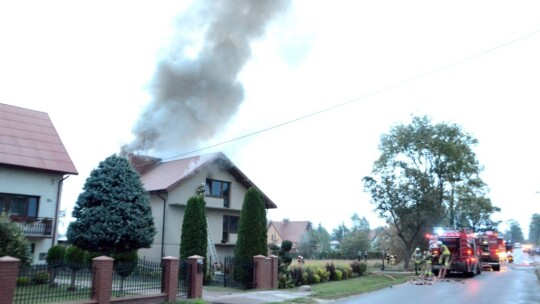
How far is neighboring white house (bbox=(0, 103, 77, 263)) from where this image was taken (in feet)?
75.7

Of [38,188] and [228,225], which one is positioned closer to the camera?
[38,188]

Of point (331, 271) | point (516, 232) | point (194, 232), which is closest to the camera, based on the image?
point (194, 232)

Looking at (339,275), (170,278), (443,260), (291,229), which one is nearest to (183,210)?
(339,275)

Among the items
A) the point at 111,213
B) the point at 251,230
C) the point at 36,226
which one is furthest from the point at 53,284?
the point at 36,226

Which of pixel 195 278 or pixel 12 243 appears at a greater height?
pixel 12 243

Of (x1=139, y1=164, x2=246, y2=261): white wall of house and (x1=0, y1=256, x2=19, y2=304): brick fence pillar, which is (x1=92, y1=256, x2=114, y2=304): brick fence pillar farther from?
(x1=139, y1=164, x2=246, y2=261): white wall of house

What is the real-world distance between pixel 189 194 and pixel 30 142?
9525 millimetres

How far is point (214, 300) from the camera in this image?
1402cm

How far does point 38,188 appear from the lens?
2427 centimetres

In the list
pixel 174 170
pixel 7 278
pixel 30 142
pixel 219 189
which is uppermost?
pixel 30 142

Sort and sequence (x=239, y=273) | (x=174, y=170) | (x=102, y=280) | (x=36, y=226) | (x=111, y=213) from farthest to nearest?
(x=174, y=170) → (x=36, y=226) → (x=239, y=273) → (x=111, y=213) → (x=102, y=280)

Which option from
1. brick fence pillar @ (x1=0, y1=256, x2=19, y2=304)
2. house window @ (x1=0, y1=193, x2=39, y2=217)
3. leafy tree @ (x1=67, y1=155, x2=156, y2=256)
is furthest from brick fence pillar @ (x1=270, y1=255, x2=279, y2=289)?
house window @ (x1=0, y1=193, x2=39, y2=217)

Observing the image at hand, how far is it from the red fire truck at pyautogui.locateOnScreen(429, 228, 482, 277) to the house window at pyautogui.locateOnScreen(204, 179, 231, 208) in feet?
43.7

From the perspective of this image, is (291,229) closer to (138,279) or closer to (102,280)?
(138,279)
